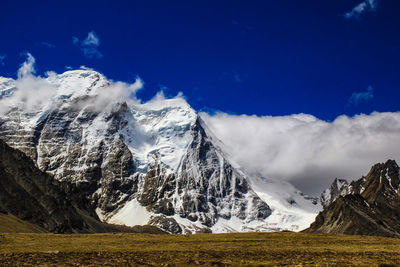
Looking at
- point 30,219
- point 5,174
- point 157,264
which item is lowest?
point 157,264

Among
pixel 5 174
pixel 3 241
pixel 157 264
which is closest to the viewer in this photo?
pixel 157 264

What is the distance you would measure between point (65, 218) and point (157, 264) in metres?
179

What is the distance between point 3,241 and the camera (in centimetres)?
4666

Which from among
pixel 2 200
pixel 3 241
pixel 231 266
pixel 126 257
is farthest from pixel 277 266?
pixel 2 200

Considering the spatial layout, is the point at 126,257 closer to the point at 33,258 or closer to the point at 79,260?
the point at 79,260

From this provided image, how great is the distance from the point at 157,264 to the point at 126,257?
477cm

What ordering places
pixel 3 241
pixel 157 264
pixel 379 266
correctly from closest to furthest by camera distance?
pixel 379 266, pixel 157 264, pixel 3 241

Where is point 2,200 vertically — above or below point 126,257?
above

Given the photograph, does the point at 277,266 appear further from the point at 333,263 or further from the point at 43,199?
the point at 43,199

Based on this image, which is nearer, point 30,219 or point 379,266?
point 379,266

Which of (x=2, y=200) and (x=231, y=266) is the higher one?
(x=2, y=200)

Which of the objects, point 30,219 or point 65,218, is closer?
point 30,219

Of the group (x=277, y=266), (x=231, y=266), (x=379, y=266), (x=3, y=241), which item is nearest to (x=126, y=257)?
(x=231, y=266)

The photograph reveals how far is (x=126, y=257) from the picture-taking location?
108 ft
